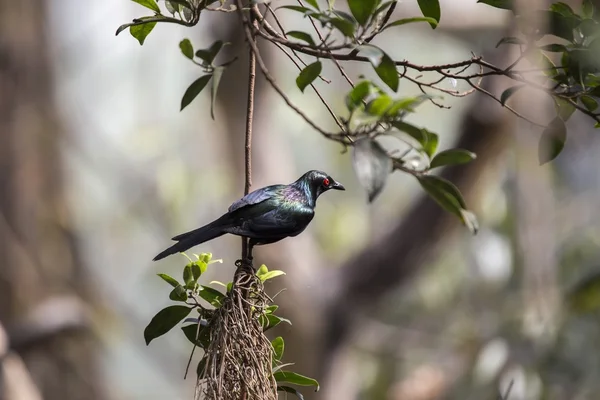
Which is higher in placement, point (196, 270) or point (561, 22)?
point (561, 22)

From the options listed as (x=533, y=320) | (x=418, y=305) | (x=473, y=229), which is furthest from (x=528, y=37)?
(x=418, y=305)

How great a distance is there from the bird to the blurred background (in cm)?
112

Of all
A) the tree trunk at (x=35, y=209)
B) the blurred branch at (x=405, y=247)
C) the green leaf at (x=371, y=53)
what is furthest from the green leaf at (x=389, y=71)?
the tree trunk at (x=35, y=209)

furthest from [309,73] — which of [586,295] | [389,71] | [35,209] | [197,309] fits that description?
[35,209]

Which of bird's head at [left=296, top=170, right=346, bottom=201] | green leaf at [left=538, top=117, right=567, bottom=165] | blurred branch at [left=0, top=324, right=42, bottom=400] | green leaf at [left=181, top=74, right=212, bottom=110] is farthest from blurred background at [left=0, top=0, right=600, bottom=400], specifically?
green leaf at [left=181, top=74, right=212, bottom=110]

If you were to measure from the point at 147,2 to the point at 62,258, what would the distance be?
10.7 feet

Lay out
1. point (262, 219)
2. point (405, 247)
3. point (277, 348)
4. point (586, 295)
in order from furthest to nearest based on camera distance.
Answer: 1. point (405, 247)
2. point (586, 295)
3. point (277, 348)
4. point (262, 219)

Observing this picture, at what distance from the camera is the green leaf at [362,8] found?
2.46 feet

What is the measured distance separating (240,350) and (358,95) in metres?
0.35

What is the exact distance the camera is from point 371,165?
67 cm

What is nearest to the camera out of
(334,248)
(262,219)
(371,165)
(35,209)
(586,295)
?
(371,165)

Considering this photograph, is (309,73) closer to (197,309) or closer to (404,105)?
(404,105)

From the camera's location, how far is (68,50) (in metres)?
5.08

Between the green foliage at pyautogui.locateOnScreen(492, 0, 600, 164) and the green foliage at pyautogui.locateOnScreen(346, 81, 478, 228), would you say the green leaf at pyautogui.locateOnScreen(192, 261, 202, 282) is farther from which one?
the green foliage at pyautogui.locateOnScreen(492, 0, 600, 164)
